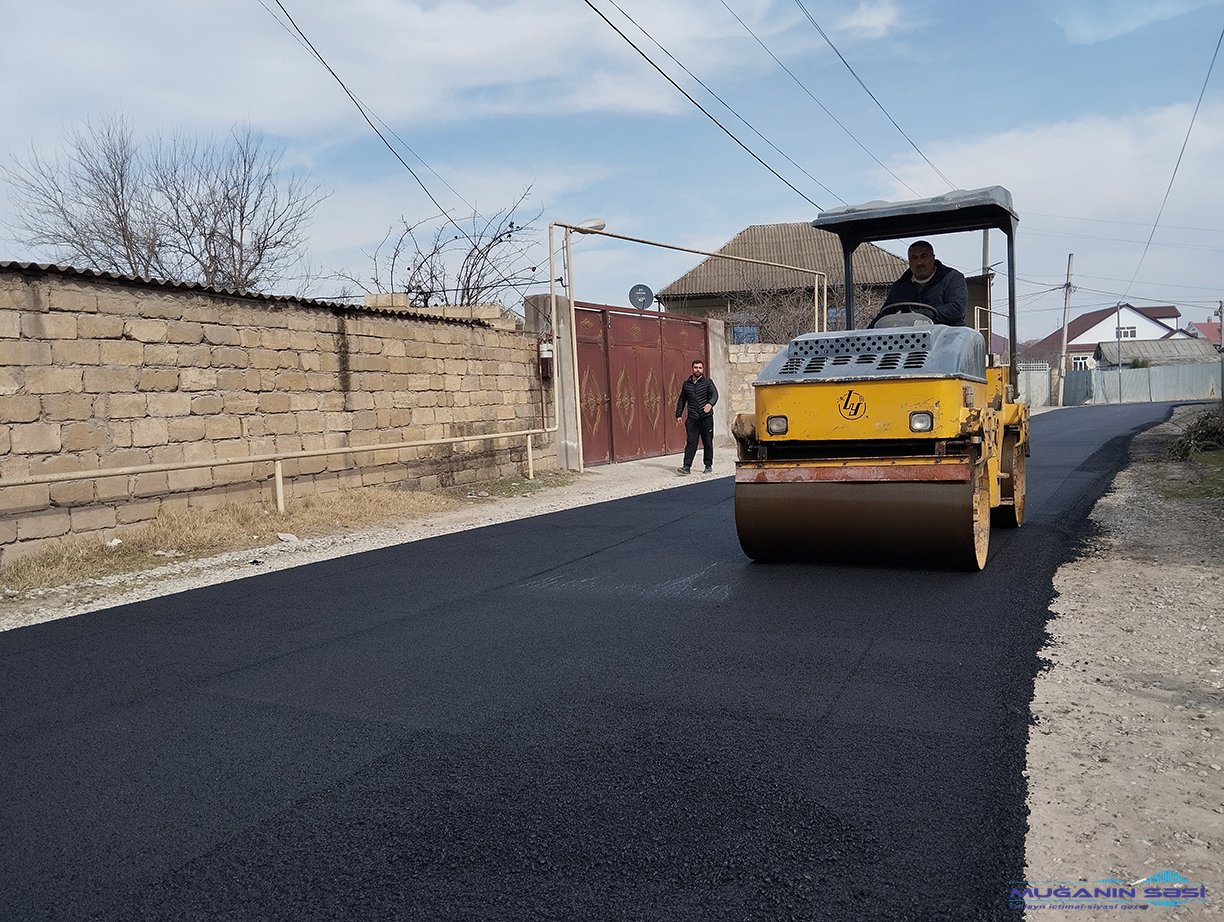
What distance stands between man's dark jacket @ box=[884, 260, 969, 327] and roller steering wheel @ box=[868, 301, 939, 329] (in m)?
0.04

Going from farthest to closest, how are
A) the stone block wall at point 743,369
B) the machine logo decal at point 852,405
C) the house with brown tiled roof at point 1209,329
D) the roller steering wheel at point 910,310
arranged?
1. the house with brown tiled roof at point 1209,329
2. the stone block wall at point 743,369
3. the roller steering wheel at point 910,310
4. the machine logo decal at point 852,405

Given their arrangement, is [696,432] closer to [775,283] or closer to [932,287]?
[932,287]

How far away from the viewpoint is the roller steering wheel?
7.88 meters

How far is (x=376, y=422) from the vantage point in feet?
42.0

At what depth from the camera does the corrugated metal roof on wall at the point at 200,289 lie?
872 centimetres

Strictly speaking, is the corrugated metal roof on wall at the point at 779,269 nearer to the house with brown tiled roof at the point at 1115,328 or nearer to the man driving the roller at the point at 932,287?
the man driving the roller at the point at 932,287

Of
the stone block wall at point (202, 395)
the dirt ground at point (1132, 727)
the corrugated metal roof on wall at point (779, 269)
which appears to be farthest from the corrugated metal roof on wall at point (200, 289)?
the corrugated metal roof on wall at point (779, 269)

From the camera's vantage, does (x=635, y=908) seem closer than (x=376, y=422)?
Yes

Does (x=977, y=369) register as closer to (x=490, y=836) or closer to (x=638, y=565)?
(x=638, y=565)

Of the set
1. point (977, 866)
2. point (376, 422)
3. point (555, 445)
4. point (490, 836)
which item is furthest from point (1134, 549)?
point (555, 445)

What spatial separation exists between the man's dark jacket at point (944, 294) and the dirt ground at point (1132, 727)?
2026 millimetres

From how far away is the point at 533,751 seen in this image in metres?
3.88

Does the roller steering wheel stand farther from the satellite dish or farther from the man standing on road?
the satellite dish

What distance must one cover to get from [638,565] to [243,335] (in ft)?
17.9
